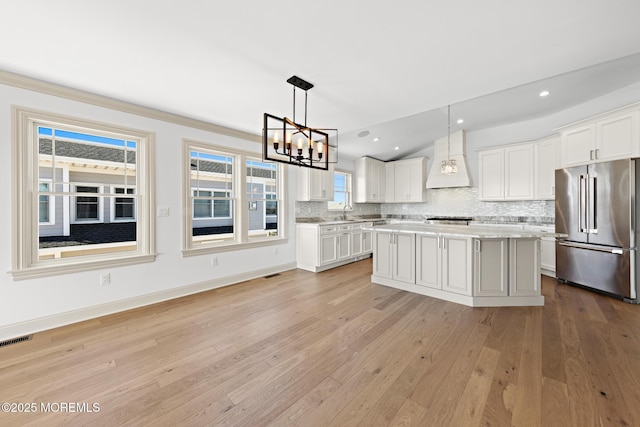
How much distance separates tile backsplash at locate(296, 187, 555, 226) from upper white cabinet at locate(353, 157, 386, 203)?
40 cm

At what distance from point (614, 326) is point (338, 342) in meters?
2.90

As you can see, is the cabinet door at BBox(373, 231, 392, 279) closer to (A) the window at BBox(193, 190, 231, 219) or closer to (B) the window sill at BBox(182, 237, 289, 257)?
(B) the window sill at BBox(182, 237, 289, 257)

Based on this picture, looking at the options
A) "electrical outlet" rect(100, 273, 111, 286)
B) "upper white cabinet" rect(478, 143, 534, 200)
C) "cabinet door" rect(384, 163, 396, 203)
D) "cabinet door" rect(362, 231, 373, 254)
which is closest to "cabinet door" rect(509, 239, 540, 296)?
"upper white cabinet" rect(478, 143, 534, 200)

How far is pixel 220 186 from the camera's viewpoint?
13.7ft

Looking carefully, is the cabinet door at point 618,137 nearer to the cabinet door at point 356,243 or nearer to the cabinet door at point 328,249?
the cabinet door at point 356,243

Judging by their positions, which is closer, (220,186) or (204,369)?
(204,369)

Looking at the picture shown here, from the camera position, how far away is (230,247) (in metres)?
4.09

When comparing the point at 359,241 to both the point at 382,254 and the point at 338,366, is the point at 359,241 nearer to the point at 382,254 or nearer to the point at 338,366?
the point at 382,254

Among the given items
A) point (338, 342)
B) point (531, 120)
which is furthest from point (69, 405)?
point (531, 120)

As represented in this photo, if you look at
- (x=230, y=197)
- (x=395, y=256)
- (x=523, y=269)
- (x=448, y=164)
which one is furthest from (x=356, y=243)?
(x=523, y=269)

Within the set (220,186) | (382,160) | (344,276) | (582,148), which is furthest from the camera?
(382,160)

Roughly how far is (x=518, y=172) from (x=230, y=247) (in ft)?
18.6

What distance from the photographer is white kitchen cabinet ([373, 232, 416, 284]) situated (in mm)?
3664

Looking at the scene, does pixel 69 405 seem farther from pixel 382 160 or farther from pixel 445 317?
pixel 382 160
